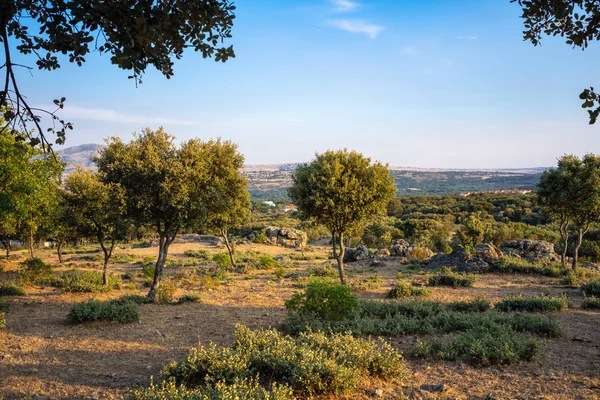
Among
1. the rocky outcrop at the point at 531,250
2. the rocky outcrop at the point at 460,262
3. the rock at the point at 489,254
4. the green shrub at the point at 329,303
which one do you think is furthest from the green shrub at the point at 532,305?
the rocky outcrop at the point at 531,250

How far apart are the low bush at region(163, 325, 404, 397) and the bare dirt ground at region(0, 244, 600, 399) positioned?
0.38 meters

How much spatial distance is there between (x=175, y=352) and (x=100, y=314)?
432cm

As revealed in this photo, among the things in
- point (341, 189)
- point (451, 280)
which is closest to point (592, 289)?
point (451, 280)

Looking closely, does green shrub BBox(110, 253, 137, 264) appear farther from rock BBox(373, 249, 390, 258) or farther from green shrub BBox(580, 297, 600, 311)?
green shrub BBox(580, 297, 600, 311)

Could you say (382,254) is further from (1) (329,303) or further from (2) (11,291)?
(2) (11,291)

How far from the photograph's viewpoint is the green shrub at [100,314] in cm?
1179

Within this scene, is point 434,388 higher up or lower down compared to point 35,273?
higher up

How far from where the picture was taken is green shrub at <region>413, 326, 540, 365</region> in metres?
7.76

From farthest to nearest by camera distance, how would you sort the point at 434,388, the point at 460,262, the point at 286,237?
the point at 286,237, the point at 460,262, the point at 434,388

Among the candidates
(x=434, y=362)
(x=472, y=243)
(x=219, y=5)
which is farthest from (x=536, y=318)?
(x=472, y=243)

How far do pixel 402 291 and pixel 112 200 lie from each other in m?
13.1

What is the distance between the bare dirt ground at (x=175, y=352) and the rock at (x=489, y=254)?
666cm

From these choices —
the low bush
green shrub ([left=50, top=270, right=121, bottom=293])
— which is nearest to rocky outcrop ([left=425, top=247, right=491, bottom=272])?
the low bush

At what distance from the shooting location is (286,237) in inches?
1838
